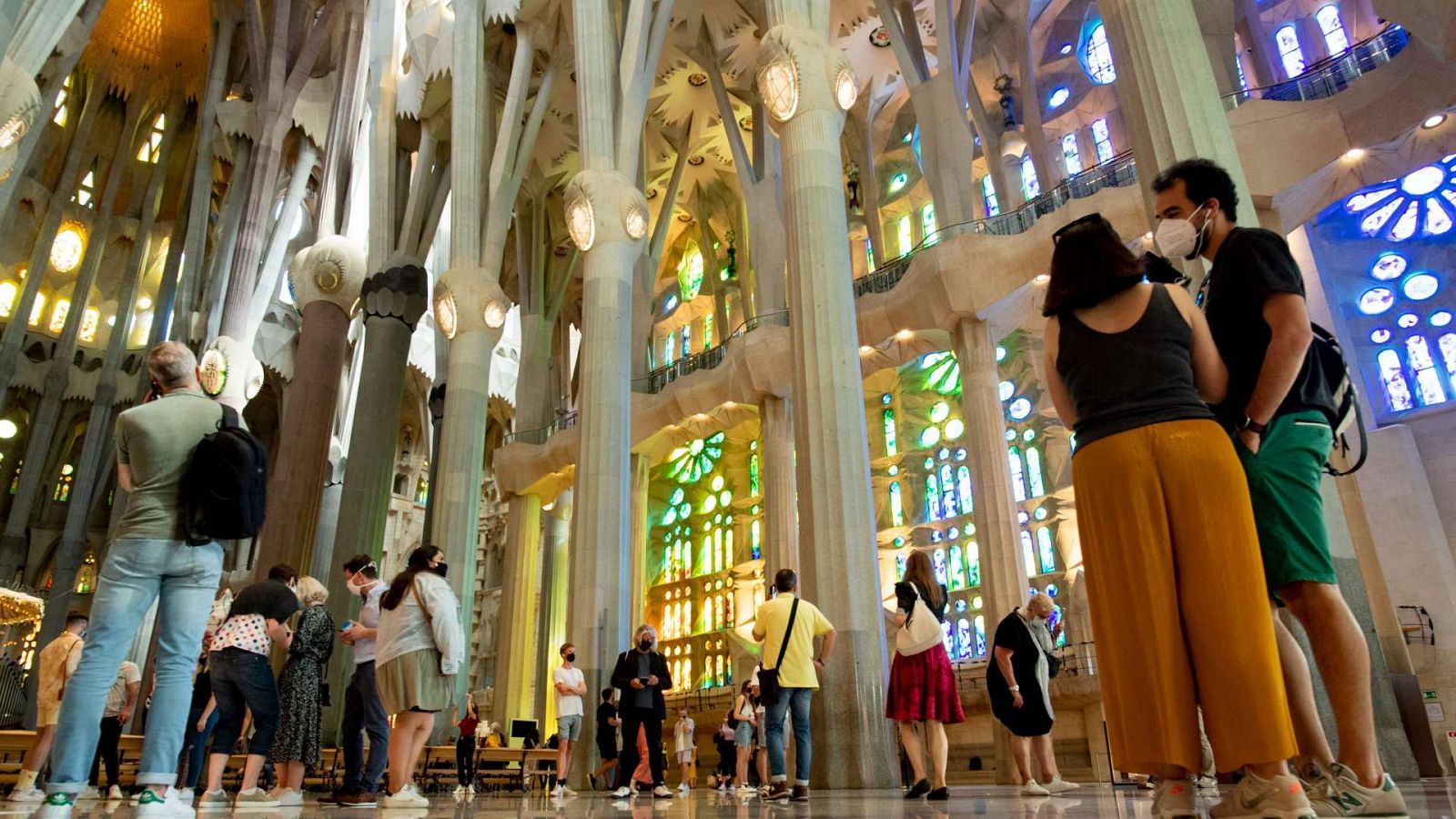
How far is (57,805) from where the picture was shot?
9.28 feet

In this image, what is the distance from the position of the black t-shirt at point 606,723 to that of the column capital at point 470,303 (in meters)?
9.22

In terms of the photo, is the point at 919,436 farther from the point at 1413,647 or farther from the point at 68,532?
the point at 68,532

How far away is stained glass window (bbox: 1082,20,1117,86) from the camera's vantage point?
20.5 metres

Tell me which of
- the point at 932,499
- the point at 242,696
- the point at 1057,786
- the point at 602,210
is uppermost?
the point at 602,210

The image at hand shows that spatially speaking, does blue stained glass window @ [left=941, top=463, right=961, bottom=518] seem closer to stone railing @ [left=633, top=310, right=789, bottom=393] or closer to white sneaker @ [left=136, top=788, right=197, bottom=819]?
stone railing @ [left=633, top=310, right=789, bottom=393]

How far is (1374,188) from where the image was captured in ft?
56.1

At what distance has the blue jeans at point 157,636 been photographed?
2.99 m

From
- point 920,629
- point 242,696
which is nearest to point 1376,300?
point 920,629

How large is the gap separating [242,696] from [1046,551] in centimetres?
1727

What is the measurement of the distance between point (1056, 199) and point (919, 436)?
8048mm

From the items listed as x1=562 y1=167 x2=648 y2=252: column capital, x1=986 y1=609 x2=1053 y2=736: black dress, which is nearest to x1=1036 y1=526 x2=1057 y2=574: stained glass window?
x1=562 y1=167 x2=648 y2=252: column capital

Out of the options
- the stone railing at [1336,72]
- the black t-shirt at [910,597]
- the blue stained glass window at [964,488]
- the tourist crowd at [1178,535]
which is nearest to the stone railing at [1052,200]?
the stone railing at [1336,72]

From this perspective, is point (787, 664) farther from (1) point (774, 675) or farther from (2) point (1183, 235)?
(2) point (1183, 235)

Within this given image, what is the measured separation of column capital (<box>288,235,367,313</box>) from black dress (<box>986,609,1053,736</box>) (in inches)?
624
